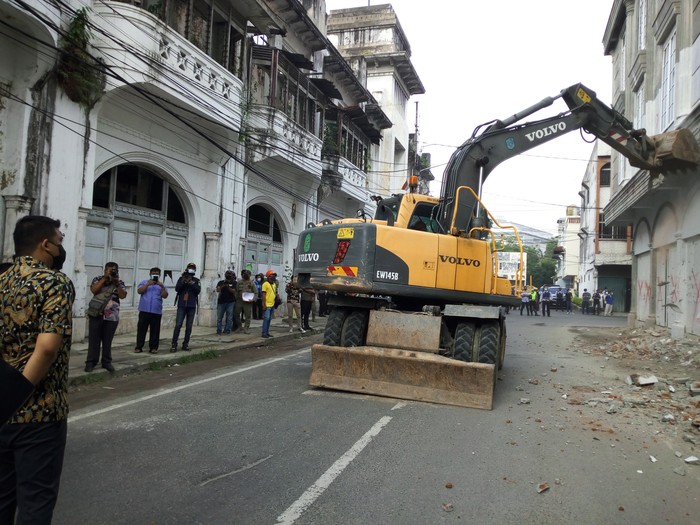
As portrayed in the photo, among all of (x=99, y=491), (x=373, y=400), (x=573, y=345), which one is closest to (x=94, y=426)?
(x=99, y=491)

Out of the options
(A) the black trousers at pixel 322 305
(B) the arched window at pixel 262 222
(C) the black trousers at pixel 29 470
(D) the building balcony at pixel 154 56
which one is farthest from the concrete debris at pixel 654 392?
(B) the arched window at pixel 262 222

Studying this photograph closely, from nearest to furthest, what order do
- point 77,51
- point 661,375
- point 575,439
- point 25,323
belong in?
point 25,323 < point 575,439 < point 661,375 < point 77,51

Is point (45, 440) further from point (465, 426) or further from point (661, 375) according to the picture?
point (661, 375)

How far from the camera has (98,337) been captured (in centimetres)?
839

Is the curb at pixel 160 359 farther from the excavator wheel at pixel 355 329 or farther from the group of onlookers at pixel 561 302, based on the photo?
the group of onlookers at pixel 561 302

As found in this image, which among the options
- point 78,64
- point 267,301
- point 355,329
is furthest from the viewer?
point 267,301

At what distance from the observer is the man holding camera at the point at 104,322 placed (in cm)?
831

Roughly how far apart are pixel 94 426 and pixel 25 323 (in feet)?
12.1

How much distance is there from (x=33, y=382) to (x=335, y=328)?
5.82 m

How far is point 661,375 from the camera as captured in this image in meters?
9.68

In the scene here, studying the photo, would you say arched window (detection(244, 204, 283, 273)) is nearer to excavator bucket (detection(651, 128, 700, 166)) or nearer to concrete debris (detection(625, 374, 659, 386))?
excavator bucket (detection(651, 128, 700, 166))

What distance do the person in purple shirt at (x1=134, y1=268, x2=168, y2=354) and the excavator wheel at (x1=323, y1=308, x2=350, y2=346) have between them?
151 inches

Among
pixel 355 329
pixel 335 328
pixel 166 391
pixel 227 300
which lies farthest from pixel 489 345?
pixel 227 300

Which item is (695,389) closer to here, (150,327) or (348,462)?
(348,462)
